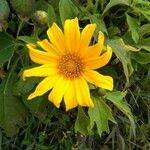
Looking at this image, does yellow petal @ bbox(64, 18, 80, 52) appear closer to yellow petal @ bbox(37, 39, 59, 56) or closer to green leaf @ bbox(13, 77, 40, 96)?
yellow petal @ bbox(37, 39, 59, 56)

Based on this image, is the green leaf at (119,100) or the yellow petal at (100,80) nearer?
the yellow petal at (100,80)

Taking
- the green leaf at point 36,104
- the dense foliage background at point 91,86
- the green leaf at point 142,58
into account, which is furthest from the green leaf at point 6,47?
the green leaf at point 142,58

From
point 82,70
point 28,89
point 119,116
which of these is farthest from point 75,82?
point 119,116

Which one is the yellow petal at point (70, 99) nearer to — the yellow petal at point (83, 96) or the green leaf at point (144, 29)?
the yellow petal at point (83, 96)

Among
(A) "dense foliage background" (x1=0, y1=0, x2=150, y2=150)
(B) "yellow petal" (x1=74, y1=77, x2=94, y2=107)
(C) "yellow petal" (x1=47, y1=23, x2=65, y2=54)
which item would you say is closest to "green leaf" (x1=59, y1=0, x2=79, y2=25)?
(A) "dense foliage background" (x1=0, y1=0, x2=150, y2=150)

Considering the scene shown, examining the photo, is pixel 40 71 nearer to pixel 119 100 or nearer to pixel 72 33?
pixel 72 33

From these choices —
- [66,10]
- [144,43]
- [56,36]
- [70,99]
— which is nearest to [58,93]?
[70,99]
